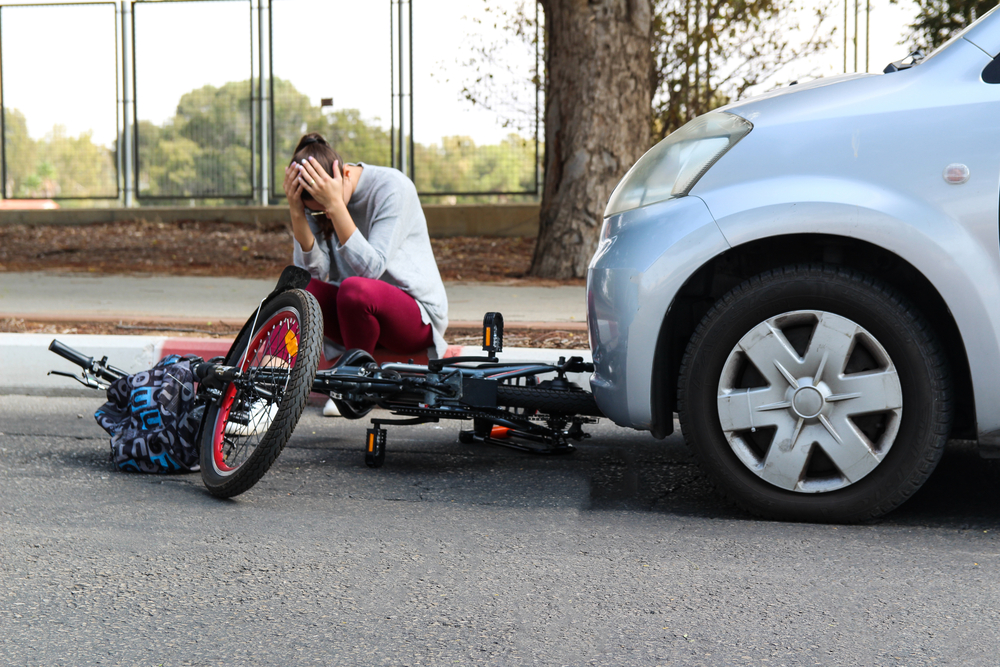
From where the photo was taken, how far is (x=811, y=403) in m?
3.03

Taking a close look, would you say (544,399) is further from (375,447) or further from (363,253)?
(363,253)

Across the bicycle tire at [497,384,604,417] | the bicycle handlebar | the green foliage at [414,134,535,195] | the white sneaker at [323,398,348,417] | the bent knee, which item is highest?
the green foliage at [414,134,535,195]

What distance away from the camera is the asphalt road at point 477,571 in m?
2.26

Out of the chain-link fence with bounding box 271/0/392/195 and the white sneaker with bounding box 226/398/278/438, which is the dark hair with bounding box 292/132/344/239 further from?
the chain-link fence with bounding box 271/0/392/195

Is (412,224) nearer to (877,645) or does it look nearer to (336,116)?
(877,645)

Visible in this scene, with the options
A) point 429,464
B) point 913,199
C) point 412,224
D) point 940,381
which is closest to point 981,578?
point 940,381

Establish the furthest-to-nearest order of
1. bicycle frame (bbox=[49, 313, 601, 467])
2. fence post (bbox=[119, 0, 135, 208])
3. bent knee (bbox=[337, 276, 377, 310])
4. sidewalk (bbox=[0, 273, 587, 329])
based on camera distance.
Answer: fence post (bbox=[119, 0, 135, 208])
sidewalk (bbox=[0, 273, 587, 329])
bent knee (bbox=[337, 276, 377, 310])
bicycle frame (bbox=[49, 313, 601, 467])

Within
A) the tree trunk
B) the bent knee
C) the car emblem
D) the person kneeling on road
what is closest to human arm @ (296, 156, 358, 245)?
the person kneeling on road

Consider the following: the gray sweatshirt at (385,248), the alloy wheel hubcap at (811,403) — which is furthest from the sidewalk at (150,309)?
the alloy wheel hubcap at (811,403)

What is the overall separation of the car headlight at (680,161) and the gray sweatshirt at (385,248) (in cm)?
112

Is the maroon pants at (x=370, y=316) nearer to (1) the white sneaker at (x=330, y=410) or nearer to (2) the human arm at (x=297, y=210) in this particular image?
(2) the human arm at (x=297, y=210)

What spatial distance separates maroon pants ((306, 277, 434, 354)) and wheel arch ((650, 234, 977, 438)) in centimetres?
133

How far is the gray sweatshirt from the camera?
14.0 feet

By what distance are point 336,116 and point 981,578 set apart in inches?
538
